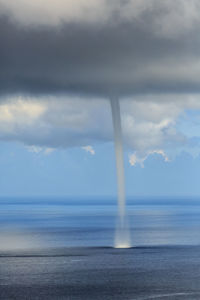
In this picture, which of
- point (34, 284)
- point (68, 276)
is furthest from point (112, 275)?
point (34, 284)

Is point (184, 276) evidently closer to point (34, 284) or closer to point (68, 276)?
point (68, 276)

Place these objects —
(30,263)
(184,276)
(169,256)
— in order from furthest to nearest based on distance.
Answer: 1. (169,256)
2. (30,263)
3. (184,276)

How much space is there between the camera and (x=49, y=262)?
8600cm

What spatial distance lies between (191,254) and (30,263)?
3222 cm

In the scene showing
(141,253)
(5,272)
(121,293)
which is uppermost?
(141,253)

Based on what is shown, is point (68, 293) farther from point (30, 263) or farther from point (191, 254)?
point (191, 254)

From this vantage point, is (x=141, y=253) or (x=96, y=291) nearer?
(x=96, y=291)

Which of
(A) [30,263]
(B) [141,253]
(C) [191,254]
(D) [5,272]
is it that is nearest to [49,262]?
(A) [30,263]

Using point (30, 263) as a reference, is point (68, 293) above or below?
below

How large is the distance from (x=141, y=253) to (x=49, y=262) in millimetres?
22027

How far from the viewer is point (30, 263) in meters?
84.0

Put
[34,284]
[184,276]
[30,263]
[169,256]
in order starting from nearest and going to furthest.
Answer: [34,284], [184,276], [30,263], [169,256]

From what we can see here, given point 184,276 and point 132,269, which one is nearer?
point 184,276

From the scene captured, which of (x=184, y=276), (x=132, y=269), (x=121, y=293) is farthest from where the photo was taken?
(x=132, y=269)
